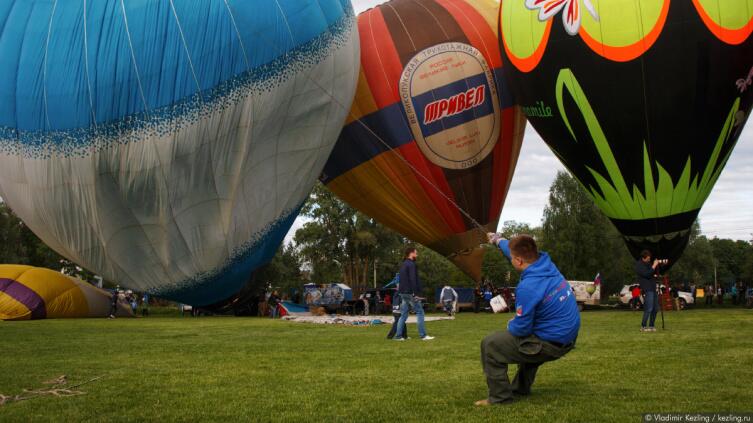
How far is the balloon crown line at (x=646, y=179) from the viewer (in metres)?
14.4

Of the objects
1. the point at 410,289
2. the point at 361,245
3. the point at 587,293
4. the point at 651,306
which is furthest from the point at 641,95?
the point at 361,245

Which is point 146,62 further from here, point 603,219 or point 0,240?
point 603,219

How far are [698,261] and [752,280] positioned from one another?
8.47 meters

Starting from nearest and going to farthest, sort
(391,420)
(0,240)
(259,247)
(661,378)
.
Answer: (391,420) < (661,378) < (259,247) < (0,240)

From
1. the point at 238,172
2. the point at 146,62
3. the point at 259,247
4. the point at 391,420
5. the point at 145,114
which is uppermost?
the point at 146,62

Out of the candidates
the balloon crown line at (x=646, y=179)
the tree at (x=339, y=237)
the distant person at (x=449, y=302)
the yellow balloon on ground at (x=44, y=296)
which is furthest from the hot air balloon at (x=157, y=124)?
the tree at (x=339, y=237)

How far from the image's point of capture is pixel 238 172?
37.3 feet

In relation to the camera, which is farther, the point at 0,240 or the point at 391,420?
the point at 0,240

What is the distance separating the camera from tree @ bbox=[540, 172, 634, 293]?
4991cm

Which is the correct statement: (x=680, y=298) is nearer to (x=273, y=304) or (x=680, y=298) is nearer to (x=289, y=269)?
(x=273, y=304)

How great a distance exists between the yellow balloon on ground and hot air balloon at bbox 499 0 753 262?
16946 millimetres

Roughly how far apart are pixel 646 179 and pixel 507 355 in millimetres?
10516

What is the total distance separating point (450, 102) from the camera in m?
16.8

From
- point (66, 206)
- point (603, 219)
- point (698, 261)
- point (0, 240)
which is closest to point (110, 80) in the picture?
point (66, 206)
